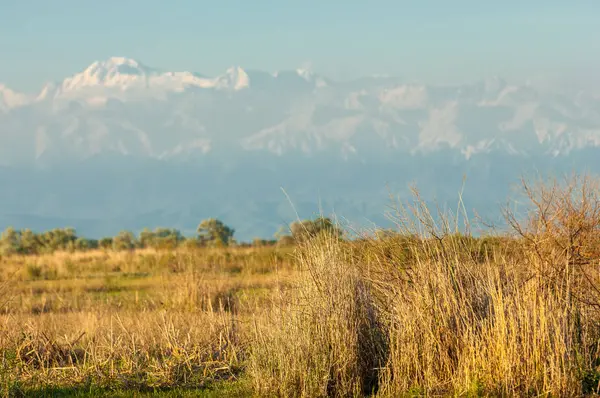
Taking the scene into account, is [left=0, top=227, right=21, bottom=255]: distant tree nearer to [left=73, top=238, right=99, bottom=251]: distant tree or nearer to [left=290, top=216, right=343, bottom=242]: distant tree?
[left=73, top=238, right=99, bottom=251]: distant tree

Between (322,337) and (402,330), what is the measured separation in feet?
3.38

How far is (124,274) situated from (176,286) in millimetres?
14910

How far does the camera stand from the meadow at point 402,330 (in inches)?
396

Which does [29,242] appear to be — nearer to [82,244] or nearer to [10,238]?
[10,238]

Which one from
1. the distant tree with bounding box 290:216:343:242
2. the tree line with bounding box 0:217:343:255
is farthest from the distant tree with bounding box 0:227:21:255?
the distant tree with bounding box 290:216:343:242

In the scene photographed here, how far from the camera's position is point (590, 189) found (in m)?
12.5

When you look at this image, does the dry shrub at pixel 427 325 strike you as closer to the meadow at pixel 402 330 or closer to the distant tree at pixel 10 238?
the meadow at pixel 402 330

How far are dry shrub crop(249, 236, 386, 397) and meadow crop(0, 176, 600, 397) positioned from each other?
2 centimetres

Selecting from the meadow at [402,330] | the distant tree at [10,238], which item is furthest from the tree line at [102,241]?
the meadow at [402,330]

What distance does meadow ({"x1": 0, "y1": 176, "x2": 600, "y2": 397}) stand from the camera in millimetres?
10070

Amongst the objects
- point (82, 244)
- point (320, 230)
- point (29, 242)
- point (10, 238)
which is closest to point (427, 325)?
point (320, 230)

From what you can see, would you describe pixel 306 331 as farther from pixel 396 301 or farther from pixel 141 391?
pixel 141 391

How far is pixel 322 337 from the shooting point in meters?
10.5

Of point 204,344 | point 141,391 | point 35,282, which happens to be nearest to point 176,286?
point 204,344
